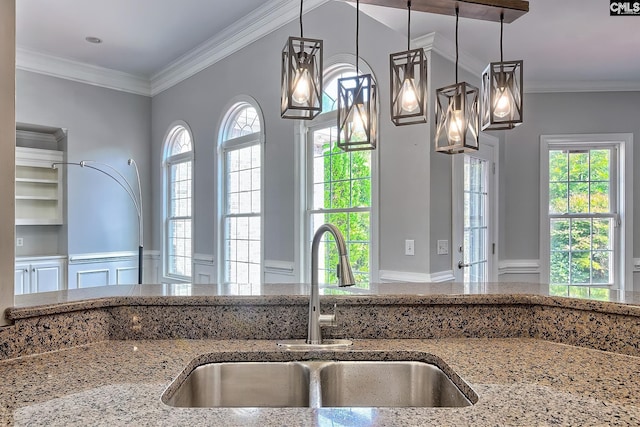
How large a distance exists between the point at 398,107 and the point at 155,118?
5.14 metres

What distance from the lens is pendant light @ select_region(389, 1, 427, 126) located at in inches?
56.5

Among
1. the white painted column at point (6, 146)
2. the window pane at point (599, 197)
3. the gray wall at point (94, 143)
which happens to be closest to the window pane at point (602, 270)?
the window pane at point (599, 197)

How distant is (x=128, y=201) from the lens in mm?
5648

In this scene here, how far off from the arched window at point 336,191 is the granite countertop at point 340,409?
78.9 inches

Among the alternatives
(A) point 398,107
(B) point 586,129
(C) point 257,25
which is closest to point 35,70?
(C) point 257,25

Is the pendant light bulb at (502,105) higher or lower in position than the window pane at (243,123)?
lower

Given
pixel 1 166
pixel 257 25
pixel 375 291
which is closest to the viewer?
pixel 1 166

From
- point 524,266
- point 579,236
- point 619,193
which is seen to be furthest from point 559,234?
point 619,193

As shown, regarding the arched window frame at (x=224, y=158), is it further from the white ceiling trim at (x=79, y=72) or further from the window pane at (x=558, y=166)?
the window pane at (x=558, y=166)

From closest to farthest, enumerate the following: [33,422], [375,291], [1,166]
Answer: [33,422], [1,166], [375,291]

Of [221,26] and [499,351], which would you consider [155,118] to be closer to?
[221,26]

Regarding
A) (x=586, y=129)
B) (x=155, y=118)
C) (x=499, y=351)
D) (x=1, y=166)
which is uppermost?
(x=155, y=118)

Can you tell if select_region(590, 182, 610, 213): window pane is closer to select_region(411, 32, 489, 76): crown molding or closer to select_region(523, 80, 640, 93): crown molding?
select_region(523, 80, 640, 93): crown molding

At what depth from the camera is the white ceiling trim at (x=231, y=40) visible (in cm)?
375
